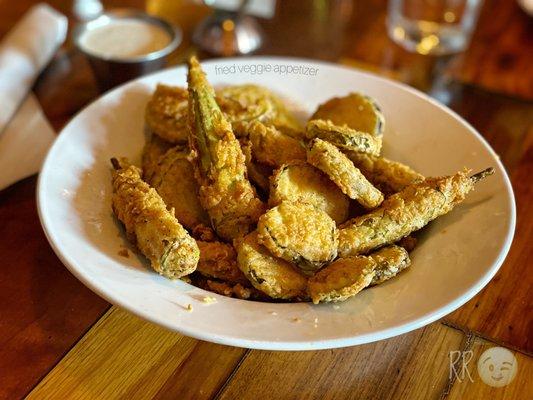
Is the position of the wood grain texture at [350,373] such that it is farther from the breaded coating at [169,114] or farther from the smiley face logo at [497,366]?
the breaded coating at [169,114]

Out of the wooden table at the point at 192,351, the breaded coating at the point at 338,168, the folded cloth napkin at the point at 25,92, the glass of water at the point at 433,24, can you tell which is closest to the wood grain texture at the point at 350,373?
the wooden table at the point at 192,351

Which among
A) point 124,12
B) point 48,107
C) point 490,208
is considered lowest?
point 48,107

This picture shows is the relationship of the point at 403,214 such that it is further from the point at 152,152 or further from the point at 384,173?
the point at 152,152

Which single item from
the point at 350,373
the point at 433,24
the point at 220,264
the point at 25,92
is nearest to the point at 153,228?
the point at 220,264

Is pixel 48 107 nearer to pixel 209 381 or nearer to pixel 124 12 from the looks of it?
pixel 124 12

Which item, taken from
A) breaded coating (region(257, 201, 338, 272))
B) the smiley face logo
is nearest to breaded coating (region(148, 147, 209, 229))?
breaded coating (region(257, 201, 338, 272))

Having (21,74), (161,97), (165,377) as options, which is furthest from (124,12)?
(165,377)
